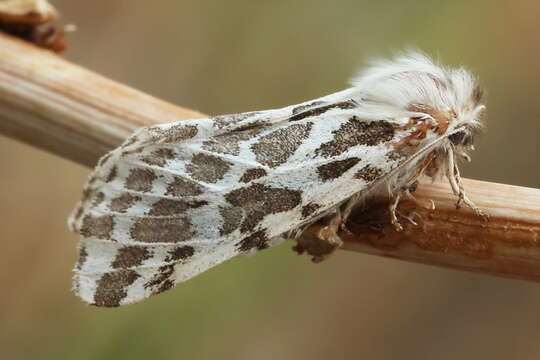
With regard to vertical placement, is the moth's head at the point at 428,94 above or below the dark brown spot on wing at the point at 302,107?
above

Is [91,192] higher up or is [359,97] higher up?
[359,97]

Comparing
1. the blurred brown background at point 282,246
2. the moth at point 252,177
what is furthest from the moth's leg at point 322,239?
the blurred brown background at point 282,246

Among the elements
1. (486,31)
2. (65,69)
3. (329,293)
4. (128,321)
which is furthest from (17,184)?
(486,31)

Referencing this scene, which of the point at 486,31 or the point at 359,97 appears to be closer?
the point at 359,97

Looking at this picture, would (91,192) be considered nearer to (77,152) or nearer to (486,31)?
(77,152)

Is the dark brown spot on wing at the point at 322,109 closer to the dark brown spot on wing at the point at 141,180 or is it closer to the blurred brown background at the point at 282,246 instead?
the dark brown spot on wing at the point at 141,180

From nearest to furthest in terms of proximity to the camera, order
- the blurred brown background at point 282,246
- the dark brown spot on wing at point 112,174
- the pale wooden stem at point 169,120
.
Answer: the pale wooden stem at point 169,120
the dark brown spot on wing at point 112,174
the blurred brown background at point 282,246

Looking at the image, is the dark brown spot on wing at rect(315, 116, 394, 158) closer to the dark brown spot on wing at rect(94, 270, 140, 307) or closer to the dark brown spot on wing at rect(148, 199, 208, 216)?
the dark brown spot on wing at rect(148, 199, 208, 216)

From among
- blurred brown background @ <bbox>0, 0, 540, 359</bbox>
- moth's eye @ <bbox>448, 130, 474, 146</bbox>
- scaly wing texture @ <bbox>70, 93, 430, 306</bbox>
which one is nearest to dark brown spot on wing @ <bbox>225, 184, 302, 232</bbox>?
scaly wing texture @ <bbox>70, 93, 430, 306</bbox>
